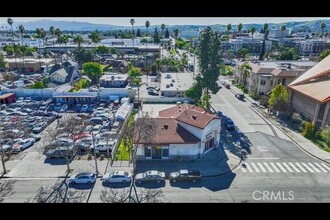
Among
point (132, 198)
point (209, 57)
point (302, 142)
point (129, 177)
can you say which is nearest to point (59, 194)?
point (129, 177)

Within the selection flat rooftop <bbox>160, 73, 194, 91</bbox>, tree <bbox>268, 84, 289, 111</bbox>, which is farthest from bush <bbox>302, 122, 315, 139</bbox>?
flat rooftop <bbox>160, 73, 194, 91</bbox>

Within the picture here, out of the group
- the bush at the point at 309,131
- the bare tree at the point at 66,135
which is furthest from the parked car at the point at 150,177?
the bush at the point at 309,131

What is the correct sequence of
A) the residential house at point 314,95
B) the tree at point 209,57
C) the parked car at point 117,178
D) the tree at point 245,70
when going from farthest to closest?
the tree at point 245,70 → the tree at point 209,57 → the residential house at point 314,95 → the parked car at point 117,178

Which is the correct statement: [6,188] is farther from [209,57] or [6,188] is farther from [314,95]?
[314,95]

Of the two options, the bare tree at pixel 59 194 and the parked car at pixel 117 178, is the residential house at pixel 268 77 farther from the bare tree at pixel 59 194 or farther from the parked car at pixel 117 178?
the bare tree at pixel 59 194

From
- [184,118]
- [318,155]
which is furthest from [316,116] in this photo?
[184,118]

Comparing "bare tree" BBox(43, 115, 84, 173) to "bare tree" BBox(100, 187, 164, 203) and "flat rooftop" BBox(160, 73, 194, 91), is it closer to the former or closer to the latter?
"bare tree" BBox(100, 187, 164, 203)
